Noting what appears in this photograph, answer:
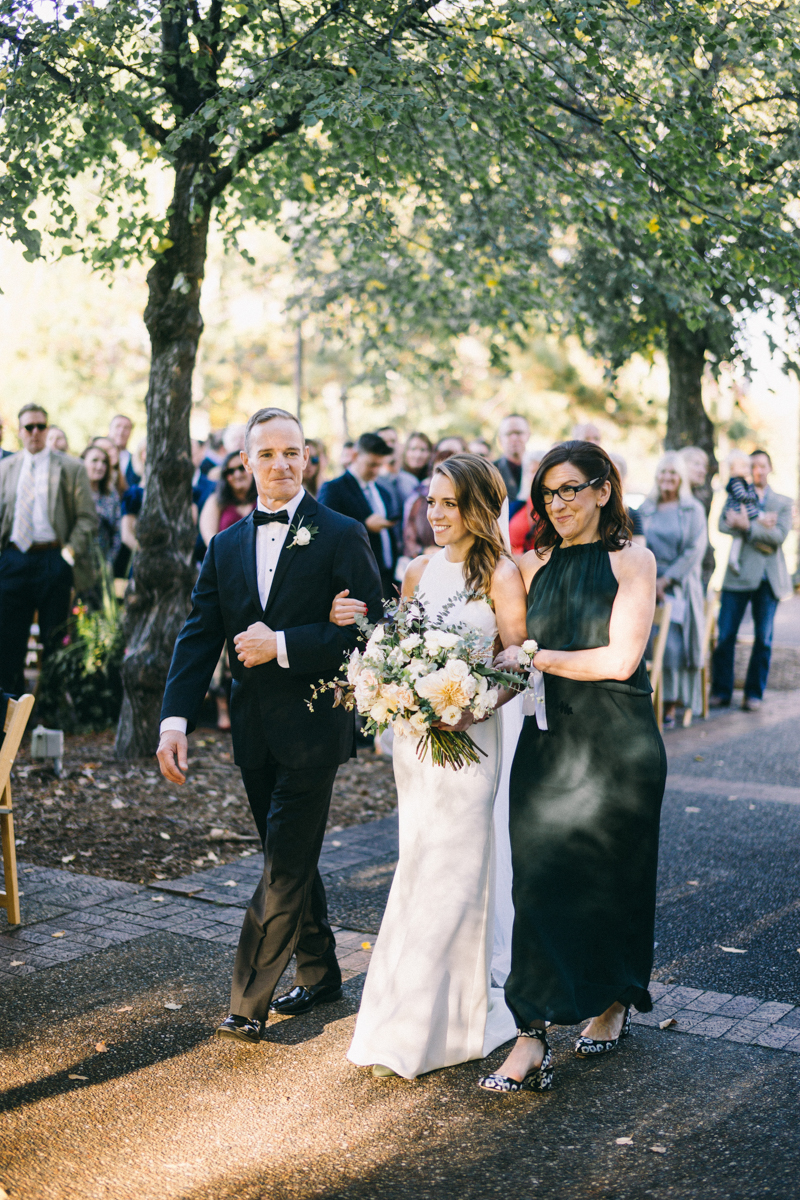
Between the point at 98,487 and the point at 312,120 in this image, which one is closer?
the point at 312,120

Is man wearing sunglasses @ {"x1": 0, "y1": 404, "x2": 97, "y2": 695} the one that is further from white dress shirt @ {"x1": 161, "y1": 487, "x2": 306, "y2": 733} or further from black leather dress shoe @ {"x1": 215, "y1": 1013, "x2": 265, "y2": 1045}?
black leather dress shoe @ {"x1": 215, "y1": 1013, "x2": 265, "y2": 1045}

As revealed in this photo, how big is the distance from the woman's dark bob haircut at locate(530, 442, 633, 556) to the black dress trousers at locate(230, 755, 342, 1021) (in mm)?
1245

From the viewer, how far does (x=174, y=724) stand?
14.5ft

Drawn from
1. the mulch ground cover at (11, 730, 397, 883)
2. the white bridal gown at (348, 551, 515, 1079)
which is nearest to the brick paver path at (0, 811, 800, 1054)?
the mulch ground cover at (11, 730, 397, 883)

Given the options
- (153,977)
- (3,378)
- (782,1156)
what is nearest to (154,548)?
(153,977)

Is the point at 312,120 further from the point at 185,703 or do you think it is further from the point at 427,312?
the point at 427,312

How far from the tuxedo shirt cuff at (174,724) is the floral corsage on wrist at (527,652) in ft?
4.26

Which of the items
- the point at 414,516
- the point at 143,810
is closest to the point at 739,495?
the point at 414,516

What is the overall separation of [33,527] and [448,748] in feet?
21.7

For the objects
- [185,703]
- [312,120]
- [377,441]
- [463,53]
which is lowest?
[185,703]

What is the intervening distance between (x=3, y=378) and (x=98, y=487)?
22658 mm

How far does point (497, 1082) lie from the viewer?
3965 millimetres

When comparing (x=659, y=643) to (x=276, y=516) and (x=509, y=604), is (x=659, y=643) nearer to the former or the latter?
(x=509, y=604)

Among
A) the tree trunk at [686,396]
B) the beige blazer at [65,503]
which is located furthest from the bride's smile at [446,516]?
the tree trunk at [686,396]
